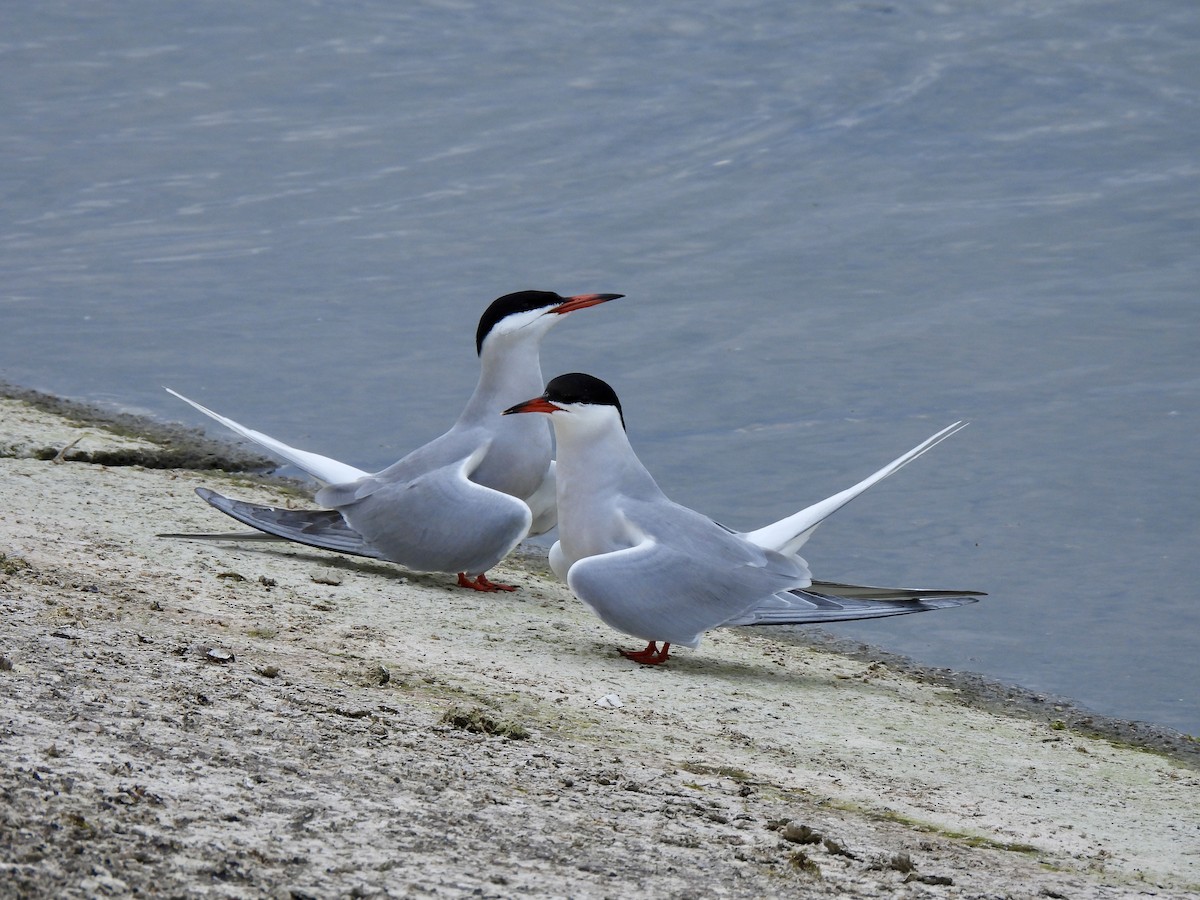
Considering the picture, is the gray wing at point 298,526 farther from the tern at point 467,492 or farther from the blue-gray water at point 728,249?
the blue-gray water at point 728,249

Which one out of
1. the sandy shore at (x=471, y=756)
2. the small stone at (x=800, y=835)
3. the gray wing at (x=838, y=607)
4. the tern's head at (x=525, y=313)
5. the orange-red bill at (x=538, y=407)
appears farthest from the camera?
the tern's head at (x=525, y=313)

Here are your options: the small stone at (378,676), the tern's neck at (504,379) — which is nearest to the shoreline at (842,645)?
the tern's neck at (504,379)

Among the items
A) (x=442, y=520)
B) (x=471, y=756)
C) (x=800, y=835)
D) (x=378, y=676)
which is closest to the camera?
(x=800, y=835)

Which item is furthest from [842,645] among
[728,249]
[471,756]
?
[728,249]

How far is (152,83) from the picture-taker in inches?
527

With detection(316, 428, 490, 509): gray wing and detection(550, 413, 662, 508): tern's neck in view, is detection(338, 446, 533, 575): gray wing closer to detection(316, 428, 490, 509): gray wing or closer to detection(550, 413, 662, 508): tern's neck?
detection(316, 428, 490, 509): gray wing

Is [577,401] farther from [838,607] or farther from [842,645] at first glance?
[842,645]

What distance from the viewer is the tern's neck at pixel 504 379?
18.2ft

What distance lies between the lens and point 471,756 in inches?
131

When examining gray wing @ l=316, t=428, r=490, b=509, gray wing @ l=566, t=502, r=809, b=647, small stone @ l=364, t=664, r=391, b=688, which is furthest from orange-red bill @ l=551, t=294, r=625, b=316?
small stone @ l=364, t=664, r=391, b=688

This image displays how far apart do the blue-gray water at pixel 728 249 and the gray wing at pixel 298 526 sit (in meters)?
1.62

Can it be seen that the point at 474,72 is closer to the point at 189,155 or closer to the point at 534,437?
the point at 189,155

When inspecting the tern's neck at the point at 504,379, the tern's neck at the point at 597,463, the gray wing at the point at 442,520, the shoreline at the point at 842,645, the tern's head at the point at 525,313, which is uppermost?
the tern's head at the point at 525,313

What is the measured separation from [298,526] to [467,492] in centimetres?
59
